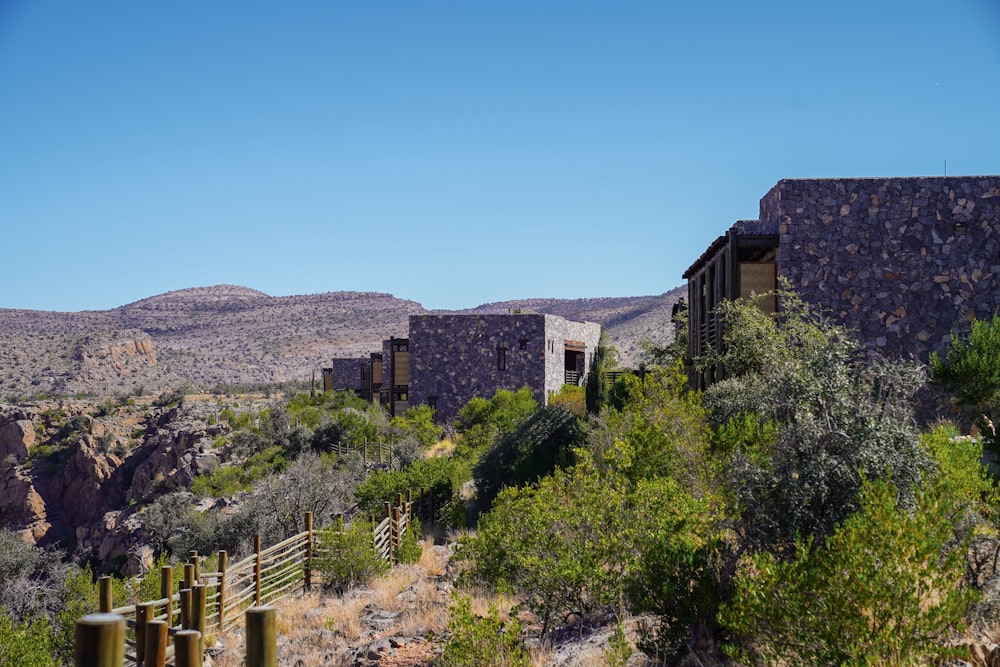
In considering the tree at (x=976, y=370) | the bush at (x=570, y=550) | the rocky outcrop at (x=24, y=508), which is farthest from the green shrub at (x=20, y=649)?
the rocky outcrop at (x=24, y=508)

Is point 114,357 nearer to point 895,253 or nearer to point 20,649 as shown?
point 20,649

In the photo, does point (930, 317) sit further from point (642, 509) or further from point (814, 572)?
point (814, 572)

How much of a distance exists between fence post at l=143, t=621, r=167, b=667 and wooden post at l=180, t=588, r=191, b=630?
20.0ft

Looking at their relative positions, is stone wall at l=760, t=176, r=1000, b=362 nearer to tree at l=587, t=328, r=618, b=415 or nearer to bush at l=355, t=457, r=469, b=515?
tree at l=587, t=328, r=618, b=415

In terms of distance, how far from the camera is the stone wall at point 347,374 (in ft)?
179

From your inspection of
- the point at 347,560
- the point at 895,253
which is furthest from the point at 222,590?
the point at 895,253

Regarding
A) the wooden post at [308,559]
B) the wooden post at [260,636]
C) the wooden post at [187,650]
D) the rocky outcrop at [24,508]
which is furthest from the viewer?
the rocky outcrop at [24,508]

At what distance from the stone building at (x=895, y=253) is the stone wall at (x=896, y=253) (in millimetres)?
20

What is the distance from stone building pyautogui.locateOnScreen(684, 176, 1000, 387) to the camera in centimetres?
1714

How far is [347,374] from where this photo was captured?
55.4m

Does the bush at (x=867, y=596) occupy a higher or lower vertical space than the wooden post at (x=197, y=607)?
higher

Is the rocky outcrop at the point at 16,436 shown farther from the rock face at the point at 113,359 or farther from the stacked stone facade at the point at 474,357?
the rock face at the point at 113,359

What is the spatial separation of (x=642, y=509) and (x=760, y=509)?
1.83 metres

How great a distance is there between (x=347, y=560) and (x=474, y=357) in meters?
22.7
